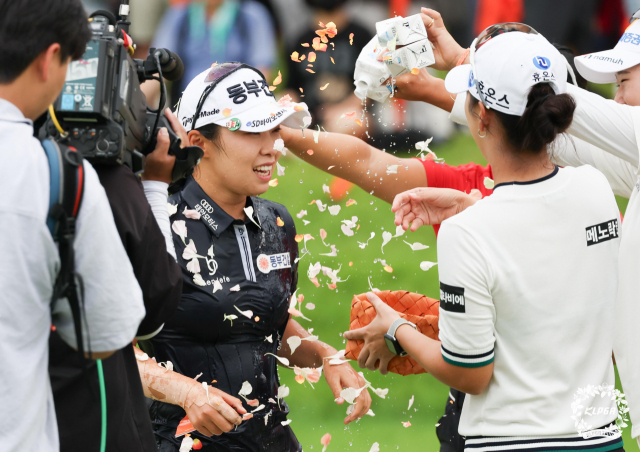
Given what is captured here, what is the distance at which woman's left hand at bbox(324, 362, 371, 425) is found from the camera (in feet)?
7.50

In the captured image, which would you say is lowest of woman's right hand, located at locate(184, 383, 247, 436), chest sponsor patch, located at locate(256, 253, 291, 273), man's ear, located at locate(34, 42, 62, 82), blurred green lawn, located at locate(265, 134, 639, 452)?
blurred green lawn, located at locate(265, 134, 639, 452)

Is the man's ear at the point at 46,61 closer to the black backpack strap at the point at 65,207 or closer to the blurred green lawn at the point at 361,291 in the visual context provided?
the black backpack strap at the point at 65,207

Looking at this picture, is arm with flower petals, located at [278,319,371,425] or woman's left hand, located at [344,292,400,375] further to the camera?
arm with flower petals, located at [278,319,371,425]

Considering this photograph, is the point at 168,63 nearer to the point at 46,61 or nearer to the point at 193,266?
the point at 46,61

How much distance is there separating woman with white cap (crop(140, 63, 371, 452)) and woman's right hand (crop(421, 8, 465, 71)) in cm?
55

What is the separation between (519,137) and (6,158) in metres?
1.12

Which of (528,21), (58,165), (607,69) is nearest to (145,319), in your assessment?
(58,165)

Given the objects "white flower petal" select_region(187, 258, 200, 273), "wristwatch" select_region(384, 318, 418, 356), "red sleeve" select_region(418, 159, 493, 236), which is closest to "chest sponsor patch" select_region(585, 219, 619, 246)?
"wristwatch" select_region(384, 318, 418, 356)

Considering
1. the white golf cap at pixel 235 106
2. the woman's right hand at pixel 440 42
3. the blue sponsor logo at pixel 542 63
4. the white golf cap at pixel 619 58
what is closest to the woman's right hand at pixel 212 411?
the white golf cap at pixel 235 106

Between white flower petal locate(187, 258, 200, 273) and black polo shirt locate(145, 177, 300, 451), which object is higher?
white flower petal locate(187, 258, 200, 273)

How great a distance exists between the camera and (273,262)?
2301 millimetres

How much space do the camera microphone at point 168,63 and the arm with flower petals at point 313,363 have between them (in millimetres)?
1098

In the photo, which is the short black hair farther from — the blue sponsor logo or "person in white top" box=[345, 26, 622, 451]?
the blue sponsor logo

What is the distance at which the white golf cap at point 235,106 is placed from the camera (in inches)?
90.4
